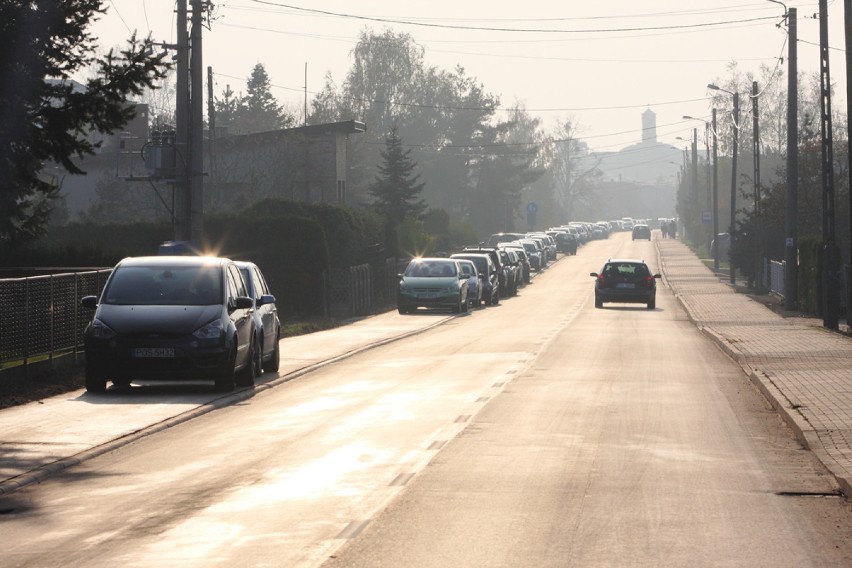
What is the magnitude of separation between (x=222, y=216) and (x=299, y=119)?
3447 inches

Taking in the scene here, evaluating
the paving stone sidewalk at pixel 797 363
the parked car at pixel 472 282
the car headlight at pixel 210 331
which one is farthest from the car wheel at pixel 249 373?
the parked car at pixel 472 282

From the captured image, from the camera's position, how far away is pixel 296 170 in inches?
2825

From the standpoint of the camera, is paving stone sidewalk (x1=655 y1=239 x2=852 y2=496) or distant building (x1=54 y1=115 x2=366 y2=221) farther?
distant building (x1=54 y1=115 x2=366 y2=221)

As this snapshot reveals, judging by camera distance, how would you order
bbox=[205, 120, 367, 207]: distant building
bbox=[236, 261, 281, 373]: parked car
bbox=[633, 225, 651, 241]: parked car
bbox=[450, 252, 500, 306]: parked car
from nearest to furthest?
bbox=[236, 261, 281, 373]: parked car < bbox=[450, 252, 500, 306]: parked car < bbox=[205, 120, 367, 207]: distant building < bbox=[633, 225, 651, 241]: parked car

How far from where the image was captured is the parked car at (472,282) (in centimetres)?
5156

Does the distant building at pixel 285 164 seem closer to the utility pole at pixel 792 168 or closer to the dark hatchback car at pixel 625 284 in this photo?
the dark hatchback car at pixel 625 284

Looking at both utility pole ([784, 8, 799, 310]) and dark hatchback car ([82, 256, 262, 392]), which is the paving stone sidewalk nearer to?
Answer: utility pole ([784, 8, 799, 310])

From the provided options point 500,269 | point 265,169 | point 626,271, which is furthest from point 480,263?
point 265,169

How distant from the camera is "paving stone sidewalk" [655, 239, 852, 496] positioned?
15.1m

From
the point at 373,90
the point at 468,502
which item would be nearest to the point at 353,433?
the point at 468,502

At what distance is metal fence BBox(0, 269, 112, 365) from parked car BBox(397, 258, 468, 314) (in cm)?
2235

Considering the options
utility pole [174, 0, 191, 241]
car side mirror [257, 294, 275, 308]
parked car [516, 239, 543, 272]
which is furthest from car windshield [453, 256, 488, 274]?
car side mirror [257, 294, 275, 308]

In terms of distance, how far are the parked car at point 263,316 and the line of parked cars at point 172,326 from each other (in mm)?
581

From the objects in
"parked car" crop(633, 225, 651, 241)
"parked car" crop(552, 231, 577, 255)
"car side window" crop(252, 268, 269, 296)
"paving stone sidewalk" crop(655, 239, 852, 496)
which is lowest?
"paving stone sidewalk" crop(655, 239, 852, 496)
